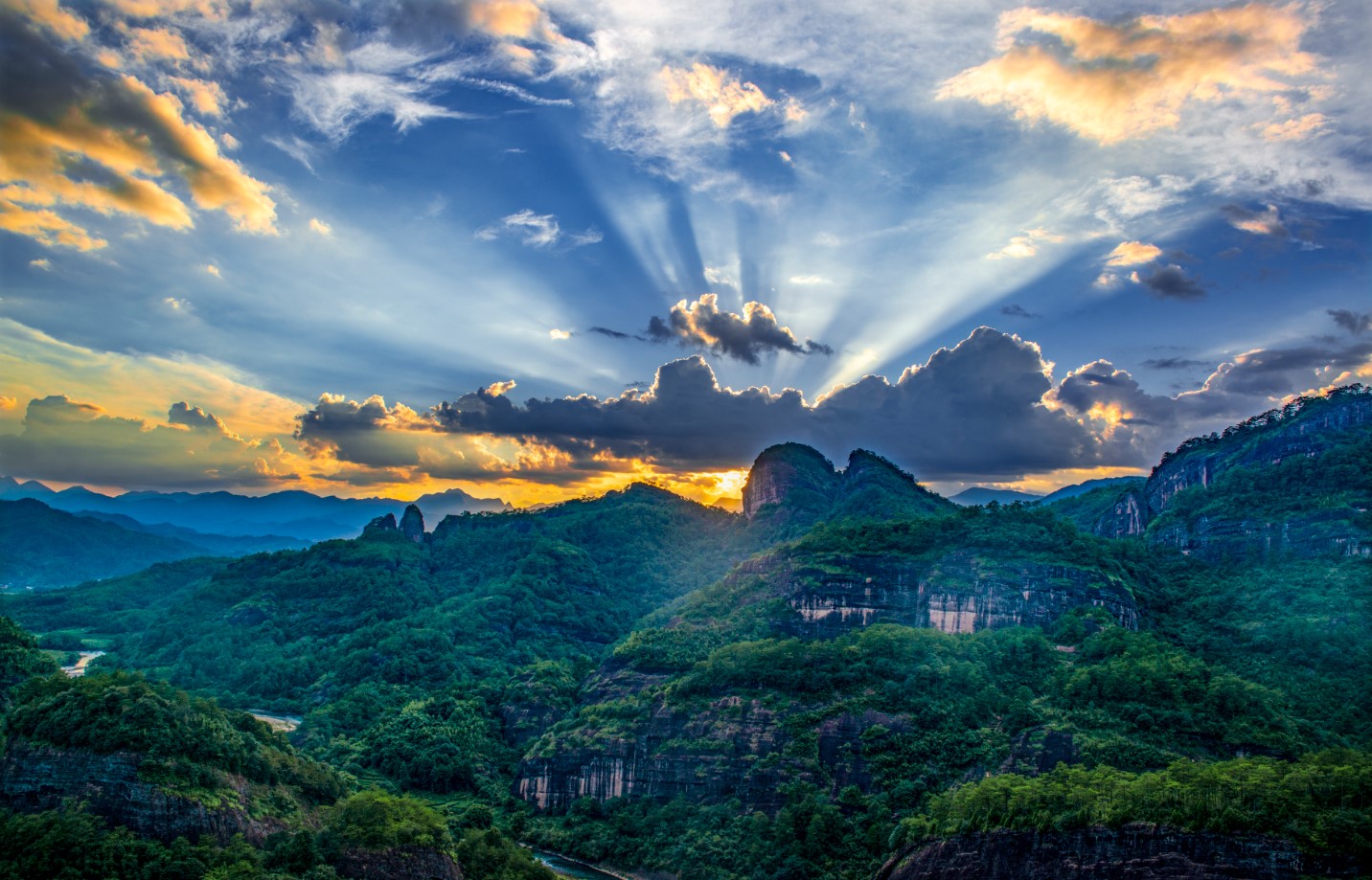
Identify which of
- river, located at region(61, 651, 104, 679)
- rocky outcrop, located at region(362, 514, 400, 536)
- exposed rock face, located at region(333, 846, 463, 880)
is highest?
rocky outcrop, located at region(362, 514, 400, 536)

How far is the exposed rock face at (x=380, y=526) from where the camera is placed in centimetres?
18238

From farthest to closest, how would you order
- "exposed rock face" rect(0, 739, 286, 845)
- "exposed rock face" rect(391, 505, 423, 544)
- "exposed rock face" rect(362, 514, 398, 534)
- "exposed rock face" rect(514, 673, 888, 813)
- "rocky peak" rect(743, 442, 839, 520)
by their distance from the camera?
1. "exposed rock face" rect(391, 505, 423, 544)
2. "exposed rock face" rect(362, 514, 398, 534)
3. "rocky peak" rect(743, 442, 839, 520)
4. "exposed rock face" rect(514, 673, 888, 813)
5. "exposed rock face" rect(0, 739, 286, 845)

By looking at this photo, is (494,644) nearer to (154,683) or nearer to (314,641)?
(314,641)

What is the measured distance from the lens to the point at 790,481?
591ft

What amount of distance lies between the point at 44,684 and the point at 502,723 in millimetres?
52817

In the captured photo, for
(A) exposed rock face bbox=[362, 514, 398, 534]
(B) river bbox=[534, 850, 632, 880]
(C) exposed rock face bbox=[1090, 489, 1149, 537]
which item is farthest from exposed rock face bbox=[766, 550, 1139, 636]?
(A) exposed rock face bbox=[362, 514, 398, 534]

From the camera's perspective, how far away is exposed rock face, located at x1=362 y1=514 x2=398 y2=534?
182375 millimetres

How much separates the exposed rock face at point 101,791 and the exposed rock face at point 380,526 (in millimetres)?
138763

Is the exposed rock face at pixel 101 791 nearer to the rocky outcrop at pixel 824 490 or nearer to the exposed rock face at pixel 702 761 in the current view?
the exposed rock face at pixel 702 761

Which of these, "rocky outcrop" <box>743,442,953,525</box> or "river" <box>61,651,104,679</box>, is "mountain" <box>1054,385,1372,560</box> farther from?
"river" <box>61,651,104,679</box>

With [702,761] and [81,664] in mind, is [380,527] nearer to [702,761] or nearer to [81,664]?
[81,664]

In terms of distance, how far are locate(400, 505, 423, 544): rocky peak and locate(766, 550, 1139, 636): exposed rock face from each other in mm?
114952

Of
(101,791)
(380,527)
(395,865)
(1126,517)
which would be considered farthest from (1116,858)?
(380,527)

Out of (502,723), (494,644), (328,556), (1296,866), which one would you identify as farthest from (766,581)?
(328,556)
